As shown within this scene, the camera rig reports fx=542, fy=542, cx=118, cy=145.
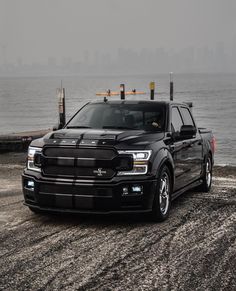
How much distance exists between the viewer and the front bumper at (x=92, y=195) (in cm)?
663

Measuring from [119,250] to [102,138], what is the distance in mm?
1588

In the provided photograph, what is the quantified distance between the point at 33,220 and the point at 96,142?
149cm

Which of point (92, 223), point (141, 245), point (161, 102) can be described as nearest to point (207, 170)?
point (161, 102)

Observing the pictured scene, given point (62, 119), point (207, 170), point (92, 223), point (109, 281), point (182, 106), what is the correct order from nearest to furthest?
point (109, 281) → point (92, 223) → point (182, 106) → point (207, 170) → point (62, 119)

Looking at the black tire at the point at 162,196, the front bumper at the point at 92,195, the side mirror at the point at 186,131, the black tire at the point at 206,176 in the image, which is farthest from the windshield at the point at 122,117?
the black tire at the point at 206,176

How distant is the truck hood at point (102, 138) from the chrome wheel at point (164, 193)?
1.81ft

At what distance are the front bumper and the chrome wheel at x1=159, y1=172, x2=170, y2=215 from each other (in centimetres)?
37

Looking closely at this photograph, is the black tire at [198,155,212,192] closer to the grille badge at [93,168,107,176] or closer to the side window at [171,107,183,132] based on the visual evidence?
the side window at [171,107,183,132]

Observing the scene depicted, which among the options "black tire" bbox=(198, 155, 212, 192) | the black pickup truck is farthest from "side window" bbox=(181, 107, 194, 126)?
the black pickup truck

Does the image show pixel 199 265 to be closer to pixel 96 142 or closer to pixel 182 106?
pixel 96 142

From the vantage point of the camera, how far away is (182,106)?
9.04m

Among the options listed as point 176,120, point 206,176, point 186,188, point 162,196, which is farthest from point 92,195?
point 206,176

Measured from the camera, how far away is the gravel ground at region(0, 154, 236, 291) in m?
4.89

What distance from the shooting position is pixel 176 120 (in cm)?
838
